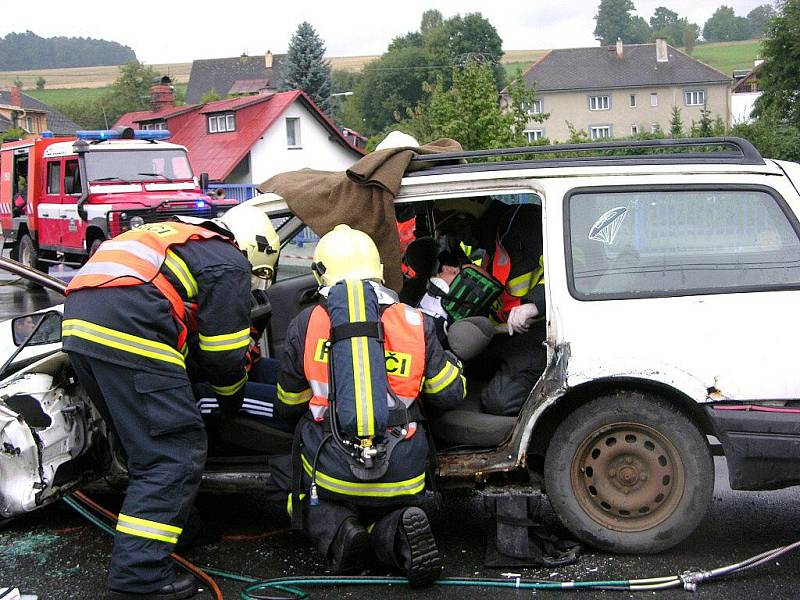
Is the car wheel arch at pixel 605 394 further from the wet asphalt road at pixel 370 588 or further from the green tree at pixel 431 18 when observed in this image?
the green tree at pixel 431 18

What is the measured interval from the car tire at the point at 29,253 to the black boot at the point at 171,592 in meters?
13.5

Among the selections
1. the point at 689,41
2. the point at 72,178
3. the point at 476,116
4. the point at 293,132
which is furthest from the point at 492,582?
the point at 689,41

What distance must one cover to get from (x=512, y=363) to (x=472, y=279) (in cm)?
48

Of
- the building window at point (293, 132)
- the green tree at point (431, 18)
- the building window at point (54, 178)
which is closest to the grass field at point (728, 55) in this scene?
the green tree at point (431, 18)

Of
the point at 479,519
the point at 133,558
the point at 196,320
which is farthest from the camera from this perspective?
the point at 479,519

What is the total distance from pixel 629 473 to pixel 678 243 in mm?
996

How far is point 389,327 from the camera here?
12.5 ft

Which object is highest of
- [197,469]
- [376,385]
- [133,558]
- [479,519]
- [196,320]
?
[196,320]

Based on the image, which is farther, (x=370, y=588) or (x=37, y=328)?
(x=37, y=328)

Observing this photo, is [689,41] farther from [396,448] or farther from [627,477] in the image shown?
[396,448]

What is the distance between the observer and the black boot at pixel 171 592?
144 inches

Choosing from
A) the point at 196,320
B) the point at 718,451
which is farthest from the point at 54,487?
the point at 718,451

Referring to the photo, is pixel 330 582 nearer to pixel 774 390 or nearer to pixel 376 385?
pixel 376 385

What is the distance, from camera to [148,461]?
3.69 metres
